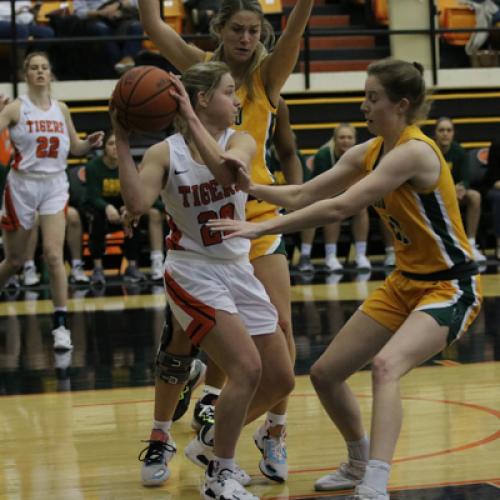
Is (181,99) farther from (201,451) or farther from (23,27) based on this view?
(23,27)

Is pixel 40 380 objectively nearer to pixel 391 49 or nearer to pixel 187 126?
pixel 187 126

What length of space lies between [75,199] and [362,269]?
9.80 feet

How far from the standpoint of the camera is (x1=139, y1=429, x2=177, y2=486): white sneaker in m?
4.64

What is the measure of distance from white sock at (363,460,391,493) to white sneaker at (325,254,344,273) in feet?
27.2

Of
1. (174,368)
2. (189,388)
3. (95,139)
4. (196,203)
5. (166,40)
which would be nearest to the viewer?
(196,203)

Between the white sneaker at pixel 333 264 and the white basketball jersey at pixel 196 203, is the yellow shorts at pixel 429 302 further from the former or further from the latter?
the white sneaker at pixel 333 264

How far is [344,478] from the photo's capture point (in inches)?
177

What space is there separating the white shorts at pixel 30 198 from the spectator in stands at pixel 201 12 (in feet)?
18.7

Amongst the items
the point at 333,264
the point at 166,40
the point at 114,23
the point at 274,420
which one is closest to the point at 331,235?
the point at 333,264

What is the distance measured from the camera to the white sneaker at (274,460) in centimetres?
464

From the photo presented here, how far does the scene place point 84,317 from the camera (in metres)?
9.54

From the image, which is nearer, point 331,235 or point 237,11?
point 237,11

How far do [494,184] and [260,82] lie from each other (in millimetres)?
8032

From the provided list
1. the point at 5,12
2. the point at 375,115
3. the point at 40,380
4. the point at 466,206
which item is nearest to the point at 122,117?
the point at 375,115
